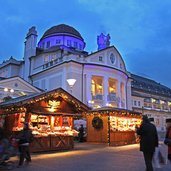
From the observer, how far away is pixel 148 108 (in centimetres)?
6050

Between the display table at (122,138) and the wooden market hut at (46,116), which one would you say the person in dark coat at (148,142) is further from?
the display table at (122,138)

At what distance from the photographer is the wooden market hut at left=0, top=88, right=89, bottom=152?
582 inches

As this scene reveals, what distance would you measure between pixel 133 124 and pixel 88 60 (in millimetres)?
17224

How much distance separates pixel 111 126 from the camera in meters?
21.1

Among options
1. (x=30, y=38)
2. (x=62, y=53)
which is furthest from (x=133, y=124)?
(x=30, y=38)

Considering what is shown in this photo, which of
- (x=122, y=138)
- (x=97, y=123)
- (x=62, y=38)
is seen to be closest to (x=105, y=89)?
(x=62, y=38)

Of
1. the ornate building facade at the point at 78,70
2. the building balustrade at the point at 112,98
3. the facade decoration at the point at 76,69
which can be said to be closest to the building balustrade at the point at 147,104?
the ornate building facade at the point at 78,70

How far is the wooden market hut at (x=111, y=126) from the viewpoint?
68.9 feet

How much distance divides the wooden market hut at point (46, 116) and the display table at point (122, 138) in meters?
4.46

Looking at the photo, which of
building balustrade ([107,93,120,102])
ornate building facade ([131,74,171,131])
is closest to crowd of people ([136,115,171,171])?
building balustrade ([107,93,120,102])

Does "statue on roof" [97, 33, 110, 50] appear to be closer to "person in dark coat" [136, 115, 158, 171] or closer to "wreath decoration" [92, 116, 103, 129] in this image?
"wreath decoration" [92, 116, 103, 129]

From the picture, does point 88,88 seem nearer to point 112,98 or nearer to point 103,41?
point 112,98

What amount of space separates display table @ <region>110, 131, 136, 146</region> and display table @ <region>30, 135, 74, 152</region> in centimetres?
518

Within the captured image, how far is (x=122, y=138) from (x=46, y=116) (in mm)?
8074
